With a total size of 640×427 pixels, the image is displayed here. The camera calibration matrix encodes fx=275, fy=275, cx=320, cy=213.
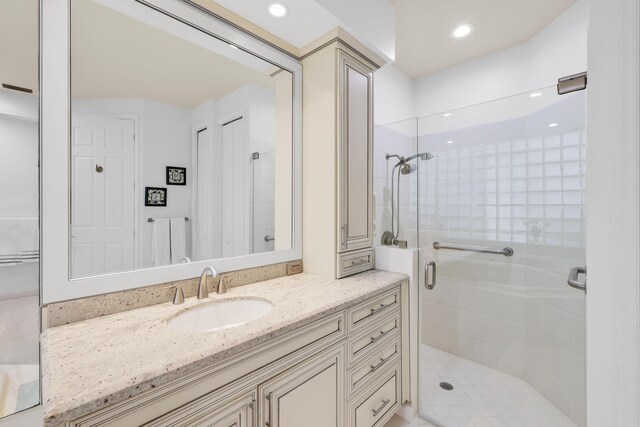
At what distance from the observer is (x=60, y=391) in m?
0.64

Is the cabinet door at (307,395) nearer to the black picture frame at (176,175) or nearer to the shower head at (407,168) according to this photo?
the black picture frame at (176,175)

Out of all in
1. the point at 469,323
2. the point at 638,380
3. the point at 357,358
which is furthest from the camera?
the point at 469,323

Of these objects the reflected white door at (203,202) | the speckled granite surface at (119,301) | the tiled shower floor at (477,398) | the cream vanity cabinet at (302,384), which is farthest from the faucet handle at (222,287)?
the tiled shower floor at (477,398)

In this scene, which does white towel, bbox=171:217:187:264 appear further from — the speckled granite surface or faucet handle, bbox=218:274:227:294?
faucet handle, bbox=218:274:227:294

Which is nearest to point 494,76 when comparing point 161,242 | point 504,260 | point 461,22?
point 461,22

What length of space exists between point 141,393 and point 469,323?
2214mm

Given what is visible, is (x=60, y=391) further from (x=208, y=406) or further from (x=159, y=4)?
(x=159, y=4)

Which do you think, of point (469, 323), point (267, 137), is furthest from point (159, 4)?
point (469, 323)

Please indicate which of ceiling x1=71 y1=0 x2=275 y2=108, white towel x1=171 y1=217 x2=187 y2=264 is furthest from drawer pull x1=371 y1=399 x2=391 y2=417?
ceiling x1=71 y1=0 x2=275 y2=108

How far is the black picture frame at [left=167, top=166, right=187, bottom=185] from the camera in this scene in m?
1.37

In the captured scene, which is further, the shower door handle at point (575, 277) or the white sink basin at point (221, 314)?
the shower door handle at point (575, 277)

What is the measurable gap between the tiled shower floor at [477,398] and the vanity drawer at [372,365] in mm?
344

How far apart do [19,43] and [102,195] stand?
0.56 meters

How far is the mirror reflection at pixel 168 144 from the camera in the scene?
1117mm
